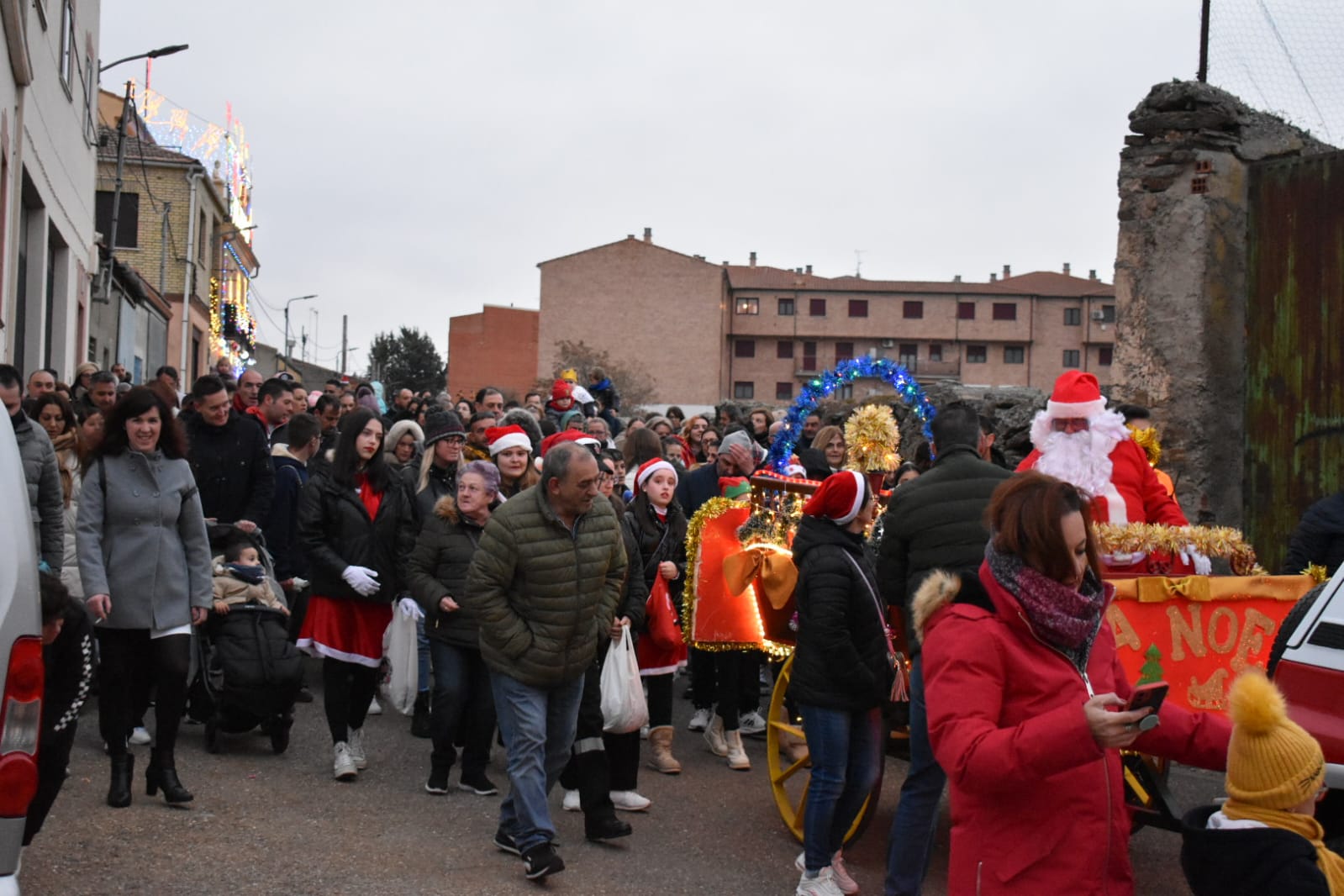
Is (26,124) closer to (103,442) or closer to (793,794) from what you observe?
(103,442)

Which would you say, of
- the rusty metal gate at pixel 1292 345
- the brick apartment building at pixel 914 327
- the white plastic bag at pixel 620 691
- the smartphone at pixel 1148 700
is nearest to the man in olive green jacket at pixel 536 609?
the white plastic bag at pixel 620 691

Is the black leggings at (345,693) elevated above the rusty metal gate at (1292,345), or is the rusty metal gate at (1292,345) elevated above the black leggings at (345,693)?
the rusty metal gate at (1292,345)

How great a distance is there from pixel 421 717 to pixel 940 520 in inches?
176

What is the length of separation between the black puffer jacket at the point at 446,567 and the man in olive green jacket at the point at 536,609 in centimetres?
100

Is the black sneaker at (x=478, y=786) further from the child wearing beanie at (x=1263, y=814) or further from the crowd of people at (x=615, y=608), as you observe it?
the child wearing beanie at (x=1263, y=814)

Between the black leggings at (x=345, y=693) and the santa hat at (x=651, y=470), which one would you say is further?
the santa hat at (x=651, y=470)

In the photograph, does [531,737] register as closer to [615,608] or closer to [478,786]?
[615,608]

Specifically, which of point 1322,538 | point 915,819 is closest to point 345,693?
point 915,819

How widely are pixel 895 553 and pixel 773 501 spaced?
1.79 m

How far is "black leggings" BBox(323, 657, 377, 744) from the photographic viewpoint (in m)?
7.84

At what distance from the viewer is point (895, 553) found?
606 cm

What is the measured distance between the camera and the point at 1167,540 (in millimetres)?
6312

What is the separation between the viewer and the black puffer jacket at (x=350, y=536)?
25.8ft

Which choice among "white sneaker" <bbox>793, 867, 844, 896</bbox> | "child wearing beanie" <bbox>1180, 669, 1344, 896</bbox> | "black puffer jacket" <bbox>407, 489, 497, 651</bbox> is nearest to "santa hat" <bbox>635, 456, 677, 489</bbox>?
"black puffer jacket" <bbox>407, 489, 497, 651</bbox>
